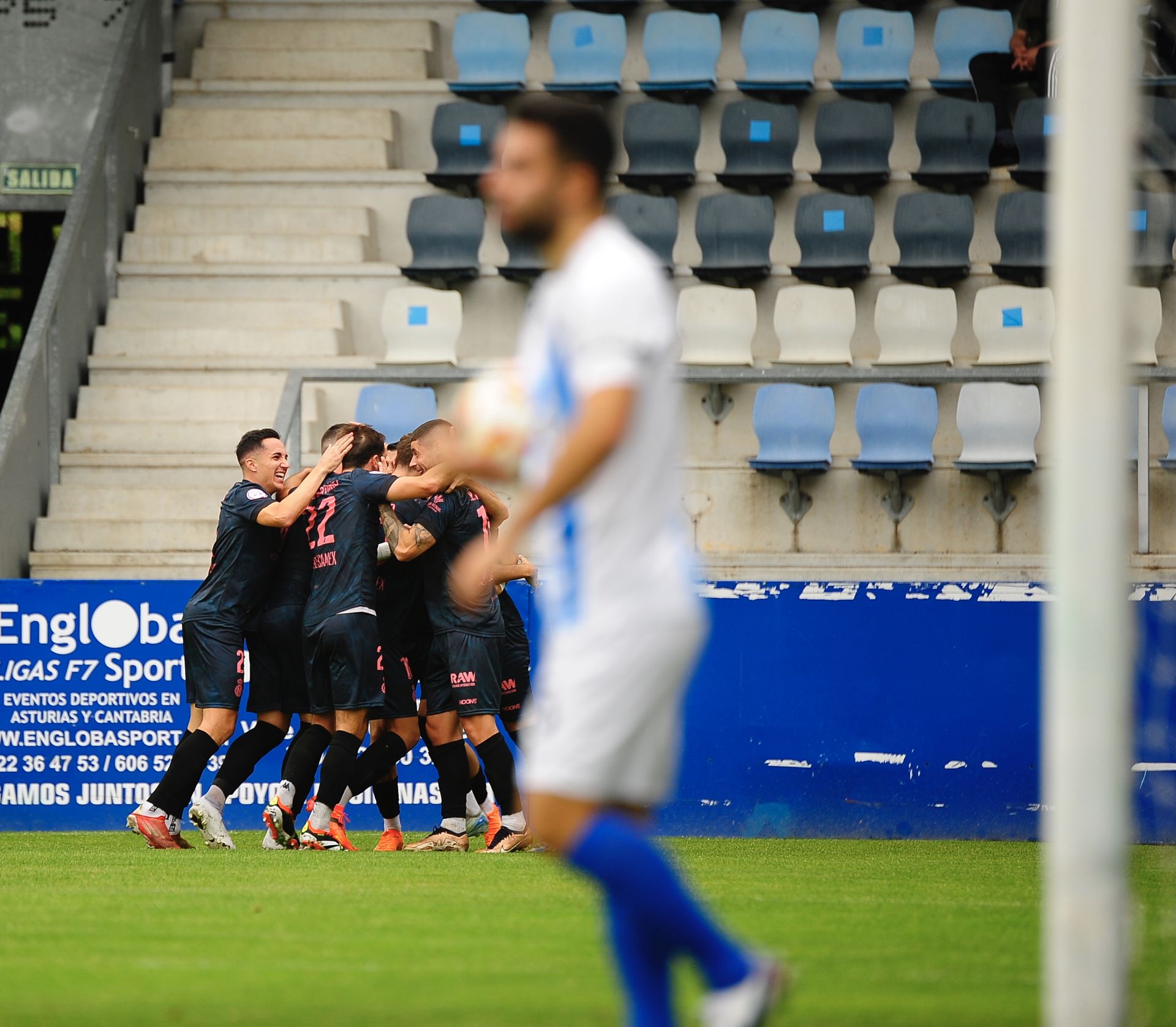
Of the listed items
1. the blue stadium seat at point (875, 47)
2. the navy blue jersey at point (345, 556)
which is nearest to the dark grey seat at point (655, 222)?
the blue stadium seat at point (875, 47)

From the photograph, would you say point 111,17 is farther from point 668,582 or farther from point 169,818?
point 668,582

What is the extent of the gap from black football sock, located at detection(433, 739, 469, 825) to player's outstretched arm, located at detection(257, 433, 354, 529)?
1.48 metres

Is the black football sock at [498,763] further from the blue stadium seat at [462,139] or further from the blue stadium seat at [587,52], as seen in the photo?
the blue stadium seat at [587,52]

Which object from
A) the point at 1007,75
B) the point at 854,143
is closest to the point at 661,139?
the point at 854,143

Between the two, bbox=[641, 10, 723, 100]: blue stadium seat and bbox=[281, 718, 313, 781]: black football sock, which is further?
bbox=[641, 10, 723, 100]: blue stadium seat

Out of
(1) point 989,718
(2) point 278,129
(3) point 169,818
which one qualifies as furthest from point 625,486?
(2) point 278,129

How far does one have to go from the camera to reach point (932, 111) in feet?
55.3

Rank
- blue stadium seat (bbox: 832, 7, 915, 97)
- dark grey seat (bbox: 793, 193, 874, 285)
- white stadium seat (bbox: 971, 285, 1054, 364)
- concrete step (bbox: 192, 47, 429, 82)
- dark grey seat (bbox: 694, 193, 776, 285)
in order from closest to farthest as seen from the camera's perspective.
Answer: white stadium seat (bbox: 971, 285, 1054, 364), dark grey seat (bbox: 793, 193, 874, 285), dark grey seat (bbox: 694, 193, 776, 285), blue stadium seat (bbox: 832, 7, 915, 97), concrete step (bbox: 192, 47, 429, 82)

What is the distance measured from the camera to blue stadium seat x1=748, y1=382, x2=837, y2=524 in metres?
15.2

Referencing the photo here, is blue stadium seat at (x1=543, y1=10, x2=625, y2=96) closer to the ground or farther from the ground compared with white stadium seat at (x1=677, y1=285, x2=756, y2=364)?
farther from the ground

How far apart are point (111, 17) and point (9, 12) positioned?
103cm

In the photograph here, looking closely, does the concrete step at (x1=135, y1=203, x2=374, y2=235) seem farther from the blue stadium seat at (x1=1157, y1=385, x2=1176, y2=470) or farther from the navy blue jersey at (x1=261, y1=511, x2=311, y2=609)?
the navy blue jersey at (x1=261, y1=511, x2=311, y2=609)

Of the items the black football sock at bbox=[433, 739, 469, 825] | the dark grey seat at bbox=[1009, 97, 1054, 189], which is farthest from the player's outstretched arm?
the dark grey seat at bbox=[1009, 97, 1054, 189]

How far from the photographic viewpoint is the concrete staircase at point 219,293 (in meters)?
15.3
